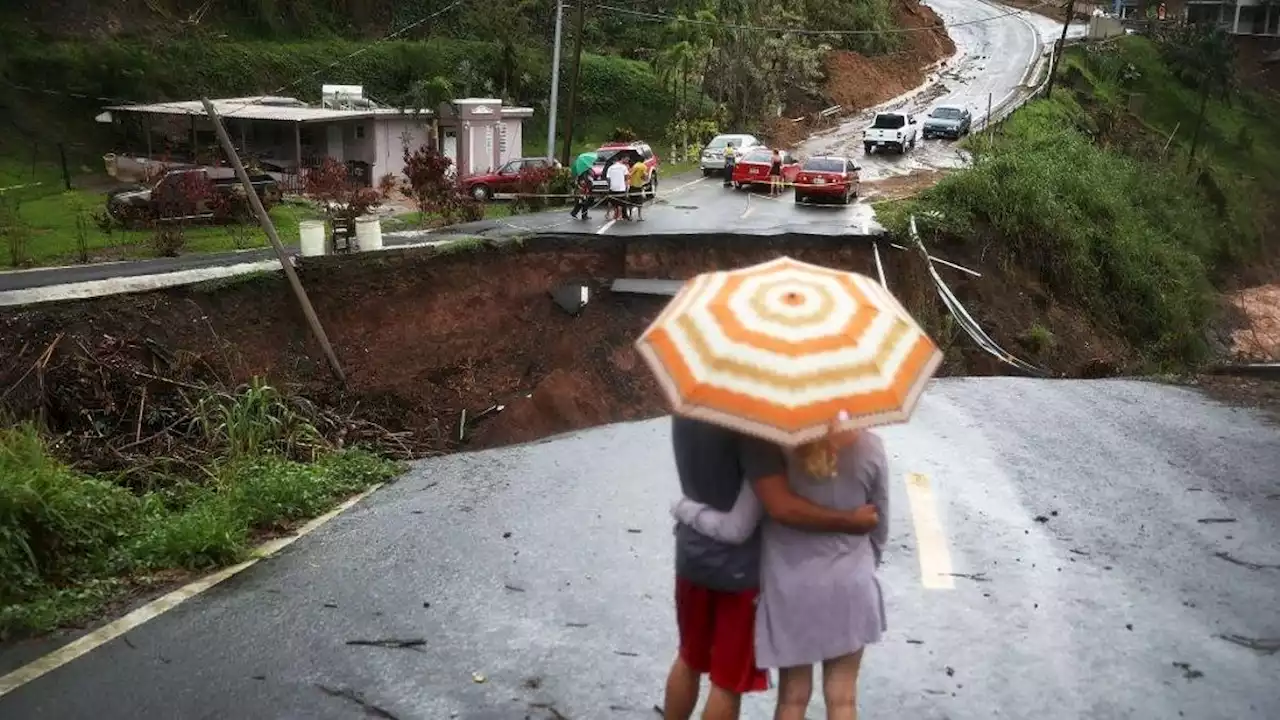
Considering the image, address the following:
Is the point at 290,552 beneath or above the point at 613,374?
above

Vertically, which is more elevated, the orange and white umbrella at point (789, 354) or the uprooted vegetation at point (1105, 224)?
the orange and white umbrella at point (789, 354)

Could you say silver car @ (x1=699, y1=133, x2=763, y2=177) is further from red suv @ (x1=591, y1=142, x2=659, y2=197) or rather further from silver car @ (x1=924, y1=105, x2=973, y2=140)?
silver car @ (x1=924, y1=105, x2=973, y2=140)

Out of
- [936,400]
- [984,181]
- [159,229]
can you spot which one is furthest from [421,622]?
[984,181]

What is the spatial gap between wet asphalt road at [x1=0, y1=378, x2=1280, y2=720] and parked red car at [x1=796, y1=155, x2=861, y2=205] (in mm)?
19913

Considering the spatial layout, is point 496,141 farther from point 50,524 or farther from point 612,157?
point 50,524

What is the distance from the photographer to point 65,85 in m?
36.1

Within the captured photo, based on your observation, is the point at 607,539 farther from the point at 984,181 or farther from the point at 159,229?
the point at 984,181

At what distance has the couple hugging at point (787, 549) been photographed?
11.0ft

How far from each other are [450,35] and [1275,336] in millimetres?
34429

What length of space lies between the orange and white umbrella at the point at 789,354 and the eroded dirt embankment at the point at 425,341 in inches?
307

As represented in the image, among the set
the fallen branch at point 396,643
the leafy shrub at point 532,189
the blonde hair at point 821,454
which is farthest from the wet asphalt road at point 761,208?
the blonde hair at point 821,454

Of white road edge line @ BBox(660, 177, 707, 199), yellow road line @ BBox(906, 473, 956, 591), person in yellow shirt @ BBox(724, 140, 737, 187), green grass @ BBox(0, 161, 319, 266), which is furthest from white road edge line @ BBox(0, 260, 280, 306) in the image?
person in yellow shirt @ BBox(724, 140, 737, 187)

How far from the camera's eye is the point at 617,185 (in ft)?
77.8

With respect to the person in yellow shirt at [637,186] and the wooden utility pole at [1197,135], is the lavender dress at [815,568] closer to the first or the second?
the person in yellow shirt at [637,186]
